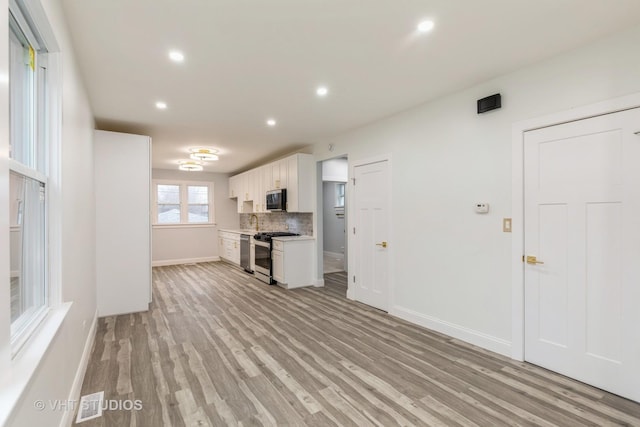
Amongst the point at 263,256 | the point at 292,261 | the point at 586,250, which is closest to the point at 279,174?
the point at 263,256

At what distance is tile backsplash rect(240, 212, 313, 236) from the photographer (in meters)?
5.89

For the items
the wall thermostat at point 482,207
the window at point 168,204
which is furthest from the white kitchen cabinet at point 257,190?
the wall thermostat at point 482,207

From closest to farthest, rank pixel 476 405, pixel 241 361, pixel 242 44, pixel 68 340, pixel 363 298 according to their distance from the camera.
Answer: pixel 68 340 → pixel 476 405 → pixel 242 44 → pixel 241 361 → pixel 363 298

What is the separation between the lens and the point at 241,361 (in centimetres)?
273

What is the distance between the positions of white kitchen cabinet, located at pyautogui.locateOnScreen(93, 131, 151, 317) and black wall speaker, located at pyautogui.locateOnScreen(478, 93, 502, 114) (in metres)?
4.14

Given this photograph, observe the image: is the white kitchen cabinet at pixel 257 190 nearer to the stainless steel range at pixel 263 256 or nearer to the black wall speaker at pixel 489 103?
the stainless steel range at pixel 263 256

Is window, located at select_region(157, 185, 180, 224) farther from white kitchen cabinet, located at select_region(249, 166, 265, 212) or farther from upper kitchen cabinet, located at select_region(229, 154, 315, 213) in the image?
white kitchen cabinet, located at select_region(249, 166, 265, 212)

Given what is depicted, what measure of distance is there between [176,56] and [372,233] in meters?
3.05

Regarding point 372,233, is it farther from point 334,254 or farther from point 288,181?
point 334,254

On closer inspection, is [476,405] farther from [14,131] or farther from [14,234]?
[14,131]

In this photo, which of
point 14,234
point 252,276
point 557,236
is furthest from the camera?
point 252,276

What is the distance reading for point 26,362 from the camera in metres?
1.21

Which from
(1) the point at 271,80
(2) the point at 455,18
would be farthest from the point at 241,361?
(2) the point at 455,18

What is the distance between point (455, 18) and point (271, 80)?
64.6 inches
